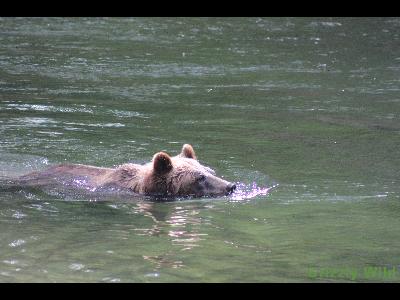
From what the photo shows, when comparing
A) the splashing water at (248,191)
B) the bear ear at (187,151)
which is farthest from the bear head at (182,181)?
the bear ear at (187,151)

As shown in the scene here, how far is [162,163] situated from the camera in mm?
10938

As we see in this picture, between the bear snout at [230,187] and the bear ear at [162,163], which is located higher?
the bear ear at [162,163]

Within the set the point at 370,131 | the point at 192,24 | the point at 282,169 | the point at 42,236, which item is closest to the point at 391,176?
the point at 282,169

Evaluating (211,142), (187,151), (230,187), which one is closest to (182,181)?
(187,151)

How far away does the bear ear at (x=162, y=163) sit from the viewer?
425 inches

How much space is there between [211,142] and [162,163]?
324 centimetres

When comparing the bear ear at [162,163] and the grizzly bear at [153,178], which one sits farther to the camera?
the grizzly bear at [153,178]

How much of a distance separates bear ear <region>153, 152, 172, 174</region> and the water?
0.49 meters

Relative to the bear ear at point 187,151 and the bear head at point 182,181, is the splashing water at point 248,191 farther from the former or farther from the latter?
the bear ear at point 187,151

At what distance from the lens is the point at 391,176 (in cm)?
1202

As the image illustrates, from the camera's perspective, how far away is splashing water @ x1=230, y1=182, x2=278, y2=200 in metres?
11.0
